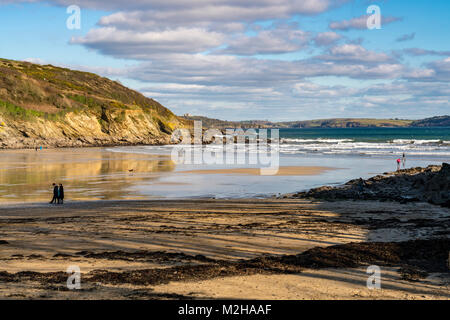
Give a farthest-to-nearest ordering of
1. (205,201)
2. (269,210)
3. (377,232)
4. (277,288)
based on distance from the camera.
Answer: (205,201)
(269,210)
(377,232)
(277,288)

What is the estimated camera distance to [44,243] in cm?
1223

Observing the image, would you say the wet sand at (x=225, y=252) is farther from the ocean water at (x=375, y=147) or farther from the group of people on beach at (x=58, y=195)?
the ocean water at (x=375, y=147)

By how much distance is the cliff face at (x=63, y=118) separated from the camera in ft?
272

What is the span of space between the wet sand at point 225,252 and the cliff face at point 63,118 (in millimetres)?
69658

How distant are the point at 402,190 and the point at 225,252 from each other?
1545 cm

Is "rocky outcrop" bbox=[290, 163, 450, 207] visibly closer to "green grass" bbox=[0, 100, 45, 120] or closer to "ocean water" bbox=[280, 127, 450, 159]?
"ocean water" bbox=[280, 127, 450, 159]

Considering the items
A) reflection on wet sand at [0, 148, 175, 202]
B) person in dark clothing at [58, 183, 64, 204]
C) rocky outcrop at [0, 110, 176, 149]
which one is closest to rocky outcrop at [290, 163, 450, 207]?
reflection on wet sand at [0, 148, 175, 202]

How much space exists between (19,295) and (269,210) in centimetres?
1276

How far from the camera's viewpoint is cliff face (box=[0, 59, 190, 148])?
82.9m

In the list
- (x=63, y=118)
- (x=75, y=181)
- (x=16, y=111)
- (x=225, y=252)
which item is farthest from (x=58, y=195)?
(x=63, y=118)

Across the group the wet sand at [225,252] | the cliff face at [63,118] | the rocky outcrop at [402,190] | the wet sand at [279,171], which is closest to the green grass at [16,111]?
the cliff face at [63,118]
